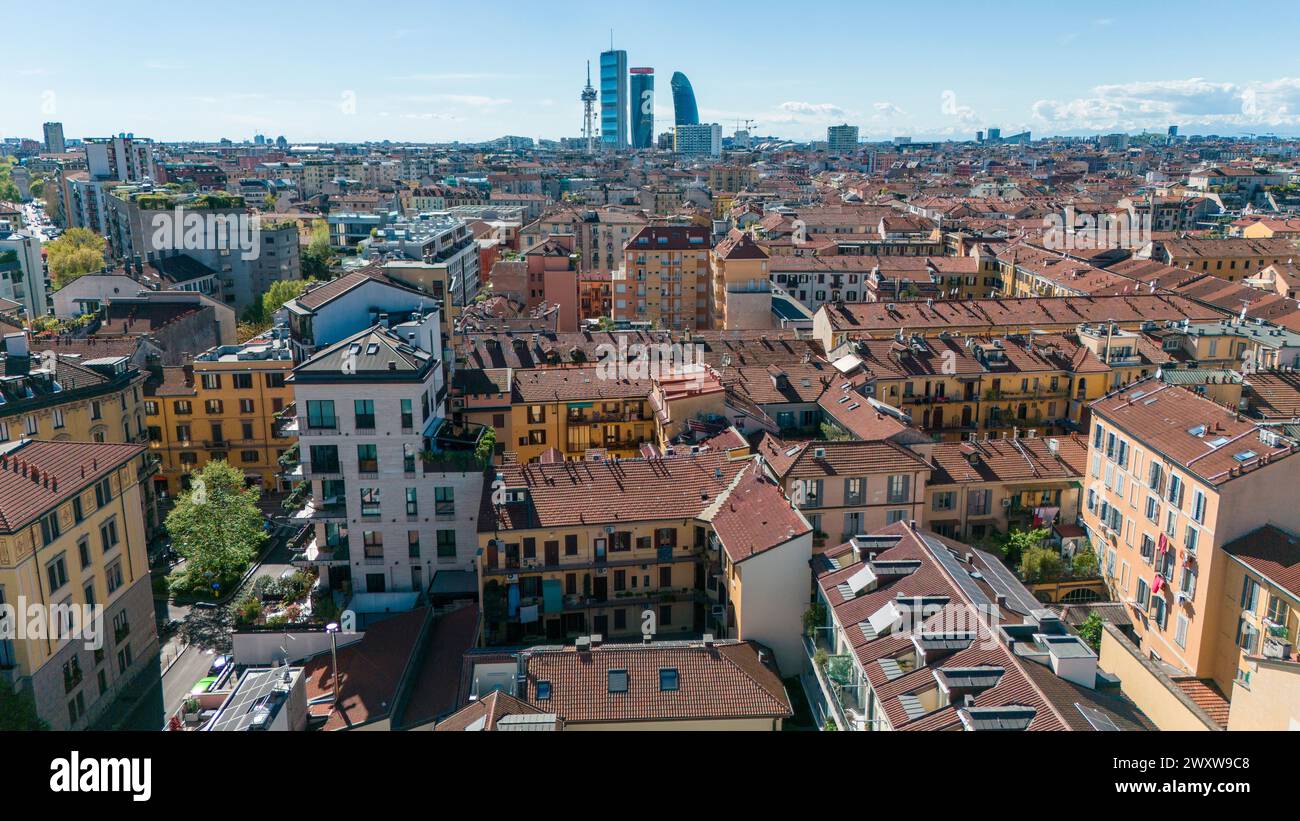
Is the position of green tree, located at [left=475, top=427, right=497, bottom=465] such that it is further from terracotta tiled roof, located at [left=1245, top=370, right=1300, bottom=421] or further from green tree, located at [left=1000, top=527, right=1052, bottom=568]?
terracotta tiled roof, located at [left=1245, top=370, right=1300, bottom=421]

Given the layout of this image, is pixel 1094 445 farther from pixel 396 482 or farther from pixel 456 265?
pixel 456 265

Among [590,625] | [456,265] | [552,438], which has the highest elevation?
[456,265]

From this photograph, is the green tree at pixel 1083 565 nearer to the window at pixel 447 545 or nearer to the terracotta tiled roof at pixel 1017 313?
the window at pixel 447 545
